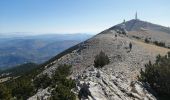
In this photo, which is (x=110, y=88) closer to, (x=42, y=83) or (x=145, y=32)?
(x=42, y=83)

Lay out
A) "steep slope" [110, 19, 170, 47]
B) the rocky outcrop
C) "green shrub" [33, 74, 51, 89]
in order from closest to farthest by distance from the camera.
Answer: the rocky outcrop < "green shrub" [33, 74, 51, 89] < "steep slope" [110, 19, 170, 47]

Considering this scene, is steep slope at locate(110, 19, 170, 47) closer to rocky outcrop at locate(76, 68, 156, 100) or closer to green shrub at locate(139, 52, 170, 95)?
green shrub at locate(139, 52, 170, 95)

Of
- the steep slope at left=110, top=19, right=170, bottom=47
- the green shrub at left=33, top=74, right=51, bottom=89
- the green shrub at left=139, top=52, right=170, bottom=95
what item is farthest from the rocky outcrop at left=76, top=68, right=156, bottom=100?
the steep slope at left=110, top=19, right=170, bottom=47

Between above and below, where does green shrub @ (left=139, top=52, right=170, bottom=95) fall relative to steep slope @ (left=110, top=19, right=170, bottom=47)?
above

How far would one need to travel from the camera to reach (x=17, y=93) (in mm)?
33719

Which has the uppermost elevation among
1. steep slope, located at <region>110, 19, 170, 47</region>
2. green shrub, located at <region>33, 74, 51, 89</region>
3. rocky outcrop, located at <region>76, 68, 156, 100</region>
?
rocky outcrop, located at <region>76, 68, 156, 100</region>

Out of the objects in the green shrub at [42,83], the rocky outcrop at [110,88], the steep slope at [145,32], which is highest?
the rocky outcrop at [110,88]

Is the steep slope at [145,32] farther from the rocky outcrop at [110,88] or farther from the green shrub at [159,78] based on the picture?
the rocky outcrop at [110,88]

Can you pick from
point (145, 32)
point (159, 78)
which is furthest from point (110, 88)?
point (145, 32)

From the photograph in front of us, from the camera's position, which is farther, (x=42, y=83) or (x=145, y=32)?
(x=145, y=32)

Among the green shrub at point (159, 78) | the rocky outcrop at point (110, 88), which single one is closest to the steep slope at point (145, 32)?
the green shrub at point (159, 78)

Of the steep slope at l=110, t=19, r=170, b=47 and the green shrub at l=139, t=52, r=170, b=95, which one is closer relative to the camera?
the green shrub at l=139, t=52, r=170, b=95

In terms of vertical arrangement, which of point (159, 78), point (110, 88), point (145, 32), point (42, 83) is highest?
point (110, 88)

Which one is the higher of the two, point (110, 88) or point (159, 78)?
point (110, 88)
